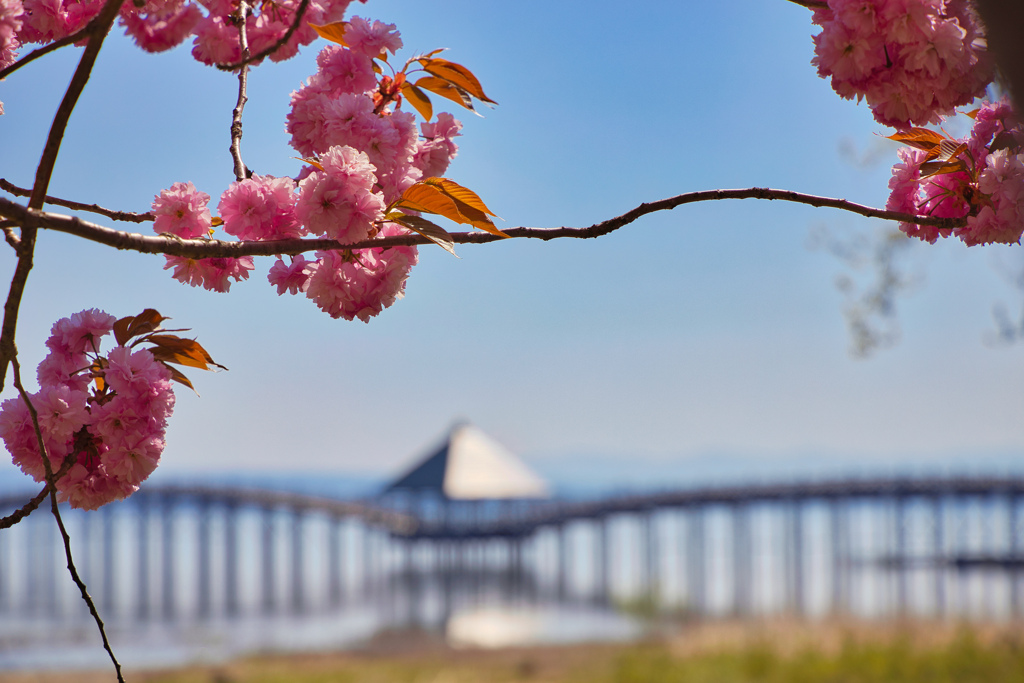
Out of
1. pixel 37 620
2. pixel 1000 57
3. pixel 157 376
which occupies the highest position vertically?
pixel 1000 57

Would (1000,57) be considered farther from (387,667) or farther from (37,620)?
(37,620)

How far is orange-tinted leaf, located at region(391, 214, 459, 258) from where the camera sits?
106 cm

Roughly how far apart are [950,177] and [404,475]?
75.5 ft

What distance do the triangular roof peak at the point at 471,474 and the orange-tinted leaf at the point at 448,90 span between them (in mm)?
21006

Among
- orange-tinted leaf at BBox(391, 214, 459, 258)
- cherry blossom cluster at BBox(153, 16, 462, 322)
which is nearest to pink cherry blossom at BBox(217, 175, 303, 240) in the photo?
cherry blossom cluster at BBox(153, 16, 462, 322)

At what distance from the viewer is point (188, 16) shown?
1.62 metres

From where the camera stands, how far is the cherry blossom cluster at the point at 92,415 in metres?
1.16

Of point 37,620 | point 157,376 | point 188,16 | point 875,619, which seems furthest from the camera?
point 37,620

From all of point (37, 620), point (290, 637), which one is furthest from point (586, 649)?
point (37, 620)

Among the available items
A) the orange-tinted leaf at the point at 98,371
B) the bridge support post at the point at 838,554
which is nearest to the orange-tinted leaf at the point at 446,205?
the orange-tinted leaf at the point at 98,371

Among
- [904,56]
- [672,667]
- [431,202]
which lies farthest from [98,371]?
[672,667]

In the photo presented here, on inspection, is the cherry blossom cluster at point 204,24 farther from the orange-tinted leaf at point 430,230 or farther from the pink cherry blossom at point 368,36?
the orange-tinted leaf at point 430,230

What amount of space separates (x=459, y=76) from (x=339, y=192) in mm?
316

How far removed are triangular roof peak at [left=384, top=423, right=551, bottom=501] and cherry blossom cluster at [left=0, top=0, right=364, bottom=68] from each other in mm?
20771
